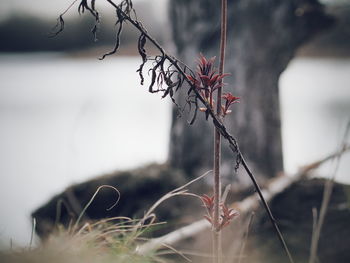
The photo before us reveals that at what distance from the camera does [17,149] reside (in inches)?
207

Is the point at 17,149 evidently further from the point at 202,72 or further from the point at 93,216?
the point at 202,72

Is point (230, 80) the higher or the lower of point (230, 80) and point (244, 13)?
the lower

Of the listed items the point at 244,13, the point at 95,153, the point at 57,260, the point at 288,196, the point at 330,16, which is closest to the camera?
the point at 57,260

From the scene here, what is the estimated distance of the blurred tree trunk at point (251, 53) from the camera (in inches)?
101

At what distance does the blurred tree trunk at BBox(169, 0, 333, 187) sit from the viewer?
8.38 ft

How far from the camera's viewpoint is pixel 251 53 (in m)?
2.58

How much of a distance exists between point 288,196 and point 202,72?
1.70 m

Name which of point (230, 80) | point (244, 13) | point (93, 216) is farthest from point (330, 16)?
point (93, 216)

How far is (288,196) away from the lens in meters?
2.34

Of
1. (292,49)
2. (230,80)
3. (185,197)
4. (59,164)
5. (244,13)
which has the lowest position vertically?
(59,164)

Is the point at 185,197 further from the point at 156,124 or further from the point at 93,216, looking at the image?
the point at 156,124

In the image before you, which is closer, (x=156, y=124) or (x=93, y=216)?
(x=93, y=216)

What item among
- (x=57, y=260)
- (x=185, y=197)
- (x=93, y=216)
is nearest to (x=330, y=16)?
(x=185, y=197)

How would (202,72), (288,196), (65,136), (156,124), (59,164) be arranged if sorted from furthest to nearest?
(156,124) < (65,136) < (59,164) < (288,196) < (202,72)
